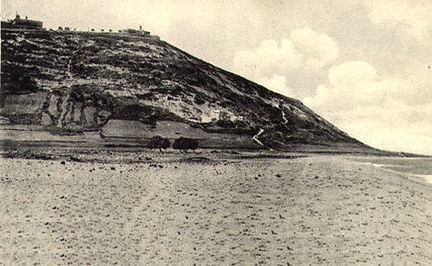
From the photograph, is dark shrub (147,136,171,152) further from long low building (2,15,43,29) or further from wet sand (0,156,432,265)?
long low building (2,15,43,29)

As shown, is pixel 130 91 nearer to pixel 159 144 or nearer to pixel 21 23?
pixel 159 144

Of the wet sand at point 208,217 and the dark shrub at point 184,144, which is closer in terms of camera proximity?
the wet sand at point 208,217

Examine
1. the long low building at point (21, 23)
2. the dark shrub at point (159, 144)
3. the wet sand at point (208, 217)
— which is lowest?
the wet sand at point (208, 217)

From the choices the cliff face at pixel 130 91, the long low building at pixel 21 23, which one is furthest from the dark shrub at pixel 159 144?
the long low building at pixel 21 23

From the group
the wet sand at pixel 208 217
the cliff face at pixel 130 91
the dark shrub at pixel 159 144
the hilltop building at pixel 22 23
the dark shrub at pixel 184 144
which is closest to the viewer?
the wet sand at pixel 208 217

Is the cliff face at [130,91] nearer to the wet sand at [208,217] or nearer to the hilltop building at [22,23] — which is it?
the hilltop building at [22,23]

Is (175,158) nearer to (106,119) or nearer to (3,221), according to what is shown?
(106,119)

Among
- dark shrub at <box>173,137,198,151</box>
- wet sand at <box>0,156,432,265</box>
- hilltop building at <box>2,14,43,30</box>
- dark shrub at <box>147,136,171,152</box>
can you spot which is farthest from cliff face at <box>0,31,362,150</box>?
wet sand at <box>0,156,432,265</box>

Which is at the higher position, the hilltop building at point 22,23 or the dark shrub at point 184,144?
the hilltop building at point 22,23
